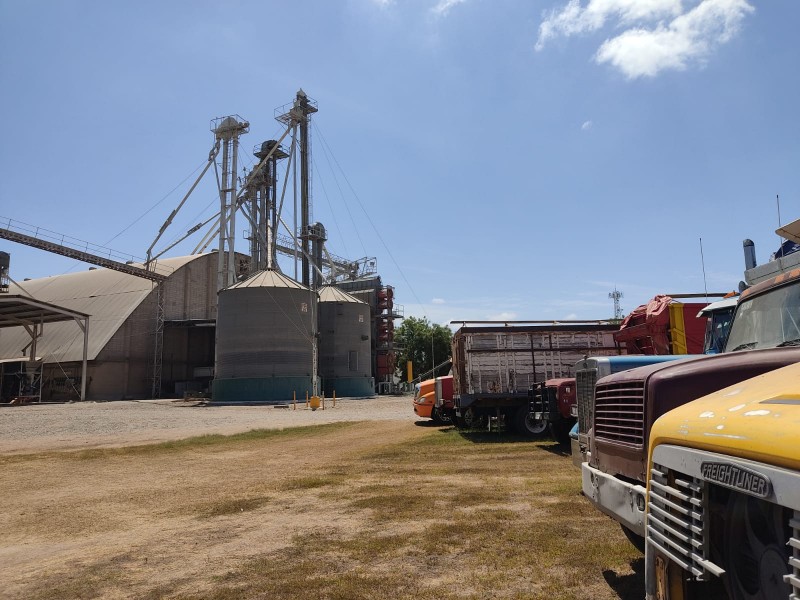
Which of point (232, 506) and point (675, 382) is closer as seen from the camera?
point (675, 382)

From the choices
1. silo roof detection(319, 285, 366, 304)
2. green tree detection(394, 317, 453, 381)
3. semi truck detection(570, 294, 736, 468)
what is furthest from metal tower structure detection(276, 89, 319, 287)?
semi truck detection(570, 294, 736, 468)

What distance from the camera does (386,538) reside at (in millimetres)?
6781

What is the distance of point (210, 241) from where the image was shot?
66.4m

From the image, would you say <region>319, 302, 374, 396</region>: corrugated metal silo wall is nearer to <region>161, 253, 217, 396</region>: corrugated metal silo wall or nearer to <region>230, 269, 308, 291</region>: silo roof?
<region>230, 269, 308, 291</region>: silo roof

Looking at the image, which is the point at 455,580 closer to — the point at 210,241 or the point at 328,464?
the point at 328,464

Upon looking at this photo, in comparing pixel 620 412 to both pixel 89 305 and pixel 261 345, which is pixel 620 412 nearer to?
pixel 261 345

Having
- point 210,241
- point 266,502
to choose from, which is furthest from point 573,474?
point 210,241

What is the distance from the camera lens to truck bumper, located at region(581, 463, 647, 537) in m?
4.02

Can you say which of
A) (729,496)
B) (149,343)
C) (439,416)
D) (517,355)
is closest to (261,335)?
(149,343)

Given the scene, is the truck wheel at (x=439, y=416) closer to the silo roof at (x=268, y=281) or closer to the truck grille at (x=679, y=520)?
the truck grille at (x=679, y=520)

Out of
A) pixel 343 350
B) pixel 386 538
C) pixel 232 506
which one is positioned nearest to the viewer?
pixel 386 538

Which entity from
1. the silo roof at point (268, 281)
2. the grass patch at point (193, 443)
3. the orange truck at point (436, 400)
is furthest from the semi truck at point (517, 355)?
the silo roof at point (268, 281)

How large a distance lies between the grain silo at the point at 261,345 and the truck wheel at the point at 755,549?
46.7m

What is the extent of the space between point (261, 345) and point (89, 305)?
2699cm
